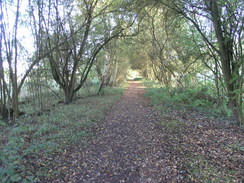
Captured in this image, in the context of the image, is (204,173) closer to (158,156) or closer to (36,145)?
(158,156)

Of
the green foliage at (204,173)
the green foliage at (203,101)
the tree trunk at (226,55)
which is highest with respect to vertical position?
the tree trunk at (226,55)

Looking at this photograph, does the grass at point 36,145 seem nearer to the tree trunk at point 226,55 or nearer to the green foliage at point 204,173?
the green foliage at point 204,173

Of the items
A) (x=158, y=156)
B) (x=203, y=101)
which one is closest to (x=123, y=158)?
(x=158, y=156)

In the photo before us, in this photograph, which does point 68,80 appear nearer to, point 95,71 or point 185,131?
point 95,71

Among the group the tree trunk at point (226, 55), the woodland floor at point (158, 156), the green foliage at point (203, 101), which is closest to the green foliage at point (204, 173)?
the woodland floor at point (158, 156)

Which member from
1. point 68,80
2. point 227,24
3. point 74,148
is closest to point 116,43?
point 68,80

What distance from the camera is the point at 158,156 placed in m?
4.06

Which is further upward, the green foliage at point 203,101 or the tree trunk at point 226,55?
the tree trunk at point 226,55

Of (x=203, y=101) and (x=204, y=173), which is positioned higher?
(x=203, y=101)

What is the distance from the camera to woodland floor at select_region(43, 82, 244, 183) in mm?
3280

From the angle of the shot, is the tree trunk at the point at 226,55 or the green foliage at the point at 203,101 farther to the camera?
the green foliage at the point at 203,101

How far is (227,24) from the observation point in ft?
18.6

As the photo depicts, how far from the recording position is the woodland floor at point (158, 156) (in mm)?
3280

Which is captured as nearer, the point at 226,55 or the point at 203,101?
the point at 226,55
